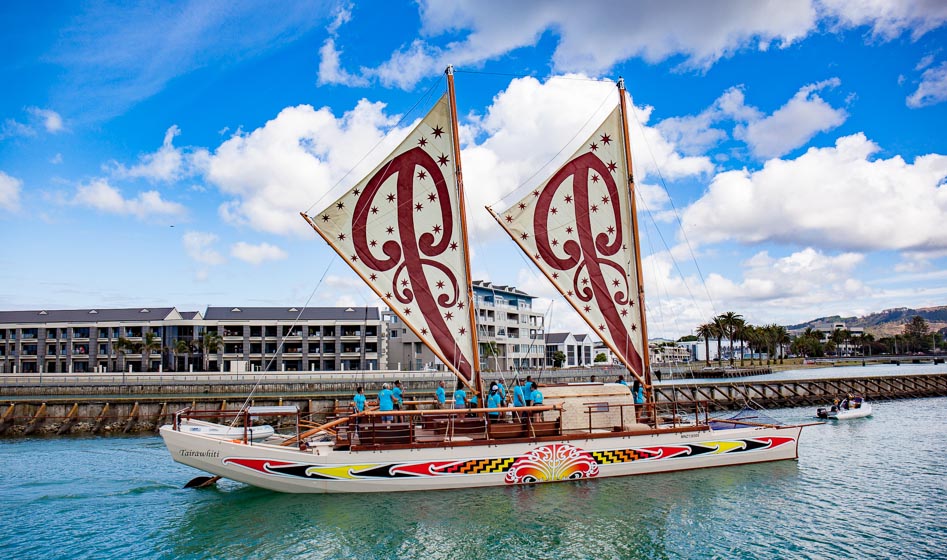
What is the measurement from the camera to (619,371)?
87688 millimetres

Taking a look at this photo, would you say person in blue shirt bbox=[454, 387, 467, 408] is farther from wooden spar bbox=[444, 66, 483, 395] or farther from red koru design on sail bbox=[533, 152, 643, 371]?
red koru design on sail bbox=[533, 152, 643, 371]

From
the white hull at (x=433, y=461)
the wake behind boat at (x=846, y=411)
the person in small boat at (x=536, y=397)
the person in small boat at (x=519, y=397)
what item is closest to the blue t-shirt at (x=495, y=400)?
the person in small boat at (x=519, y=397)

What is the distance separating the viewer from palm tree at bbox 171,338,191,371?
86562mm

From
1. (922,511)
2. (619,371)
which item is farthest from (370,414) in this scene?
(619,371)

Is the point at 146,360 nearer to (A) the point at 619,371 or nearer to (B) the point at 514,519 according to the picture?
(A) the point at 619,371

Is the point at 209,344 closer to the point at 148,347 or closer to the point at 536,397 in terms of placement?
the point at 148,347

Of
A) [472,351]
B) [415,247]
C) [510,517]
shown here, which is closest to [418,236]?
[415,247]

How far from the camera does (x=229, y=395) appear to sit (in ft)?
170

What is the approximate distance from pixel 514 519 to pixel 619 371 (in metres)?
75.4

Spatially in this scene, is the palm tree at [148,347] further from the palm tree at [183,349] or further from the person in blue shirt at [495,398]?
the person in blue shirt at [495,398]

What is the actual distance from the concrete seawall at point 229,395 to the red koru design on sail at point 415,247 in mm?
4945

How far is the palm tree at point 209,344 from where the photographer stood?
8450cm

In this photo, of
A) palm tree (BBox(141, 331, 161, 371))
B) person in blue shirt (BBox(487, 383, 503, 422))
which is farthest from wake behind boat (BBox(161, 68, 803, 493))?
palm tree (BBox(141, 331, 161, 371))

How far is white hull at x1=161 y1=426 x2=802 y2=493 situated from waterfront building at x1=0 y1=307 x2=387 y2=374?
7082 centimetres
